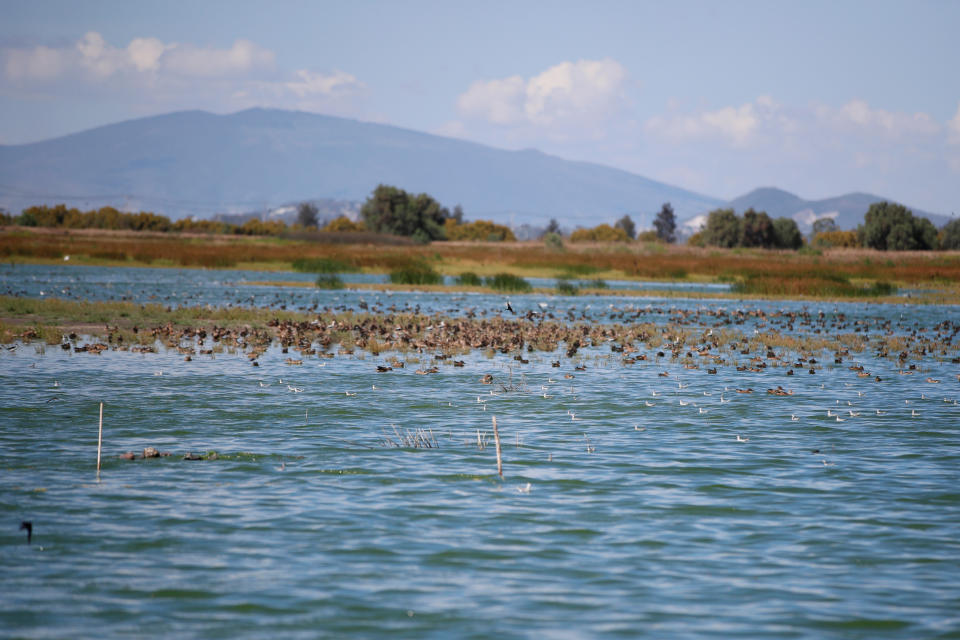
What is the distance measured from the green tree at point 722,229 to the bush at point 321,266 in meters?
91.5

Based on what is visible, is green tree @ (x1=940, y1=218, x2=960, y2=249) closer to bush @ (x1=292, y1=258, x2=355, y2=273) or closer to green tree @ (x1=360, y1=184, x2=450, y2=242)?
green tree @ (x1=360, y1=184, x2=450, y2=242)

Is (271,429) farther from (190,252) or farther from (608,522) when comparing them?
(190,252)

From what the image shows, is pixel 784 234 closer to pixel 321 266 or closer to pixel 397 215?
pixel 397 215

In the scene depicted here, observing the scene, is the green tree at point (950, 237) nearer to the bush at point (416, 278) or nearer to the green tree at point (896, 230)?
the green tree at point (896, 230)

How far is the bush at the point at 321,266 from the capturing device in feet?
222

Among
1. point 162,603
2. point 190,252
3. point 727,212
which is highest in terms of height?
point 727,212

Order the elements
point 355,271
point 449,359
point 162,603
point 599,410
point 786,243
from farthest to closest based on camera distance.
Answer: point 786,243, point 355,271, point 449,359, point 599,410, point 162,603

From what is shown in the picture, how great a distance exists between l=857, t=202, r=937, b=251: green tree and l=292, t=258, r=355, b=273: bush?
89.1 metres

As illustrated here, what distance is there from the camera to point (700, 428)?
17.8 m

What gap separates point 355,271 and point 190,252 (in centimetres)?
1738

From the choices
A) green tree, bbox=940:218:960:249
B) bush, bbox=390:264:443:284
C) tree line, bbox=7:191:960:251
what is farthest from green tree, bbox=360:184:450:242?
bush, bbox=390:264:443:284

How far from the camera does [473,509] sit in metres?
12.2

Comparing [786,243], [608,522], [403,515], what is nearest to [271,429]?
[403,515]

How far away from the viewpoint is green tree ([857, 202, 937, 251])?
433 ft
